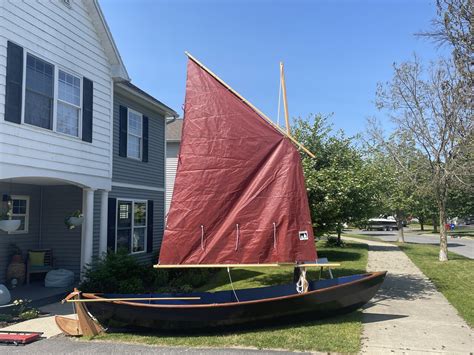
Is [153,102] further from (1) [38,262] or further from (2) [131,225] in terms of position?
(1) [38,262]

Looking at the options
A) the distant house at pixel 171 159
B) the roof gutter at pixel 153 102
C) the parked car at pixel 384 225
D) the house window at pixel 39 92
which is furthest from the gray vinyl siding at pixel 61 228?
the parked car at pixel 384 225

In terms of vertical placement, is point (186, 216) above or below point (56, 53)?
below

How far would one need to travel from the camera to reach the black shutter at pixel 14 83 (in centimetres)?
895

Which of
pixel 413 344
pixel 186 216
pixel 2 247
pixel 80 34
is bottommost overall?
pixel 413 344

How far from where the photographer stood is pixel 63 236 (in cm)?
1262

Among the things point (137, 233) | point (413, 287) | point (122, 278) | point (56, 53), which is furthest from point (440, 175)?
point (56, 53)

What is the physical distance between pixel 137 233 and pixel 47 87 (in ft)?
20.2

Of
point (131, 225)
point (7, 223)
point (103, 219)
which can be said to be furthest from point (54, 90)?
point (131, 225)

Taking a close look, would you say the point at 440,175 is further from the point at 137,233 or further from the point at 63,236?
the point at 63,236

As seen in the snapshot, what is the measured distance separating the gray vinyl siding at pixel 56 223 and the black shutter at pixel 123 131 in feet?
6.35

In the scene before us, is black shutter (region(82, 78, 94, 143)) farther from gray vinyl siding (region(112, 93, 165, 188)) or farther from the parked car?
the parked car

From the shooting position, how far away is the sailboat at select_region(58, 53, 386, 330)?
26.1 feet

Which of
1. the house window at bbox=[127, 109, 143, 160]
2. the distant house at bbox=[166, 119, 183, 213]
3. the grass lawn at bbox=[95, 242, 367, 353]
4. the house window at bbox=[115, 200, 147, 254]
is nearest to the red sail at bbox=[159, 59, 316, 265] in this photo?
the grass lawn at bbox=[95, 242, 367, 353]

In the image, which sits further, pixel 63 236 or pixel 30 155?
pixel 63 236
